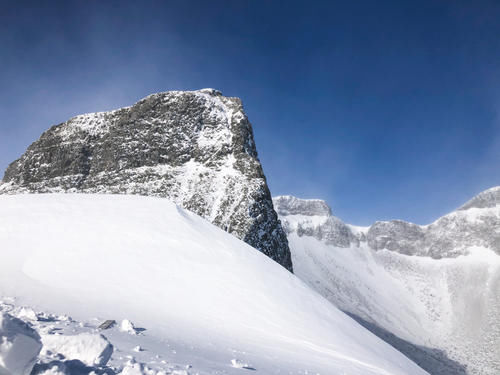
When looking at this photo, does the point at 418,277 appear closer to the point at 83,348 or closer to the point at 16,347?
the point at 83,348

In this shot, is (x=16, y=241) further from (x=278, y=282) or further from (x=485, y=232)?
(x=485, y=232)

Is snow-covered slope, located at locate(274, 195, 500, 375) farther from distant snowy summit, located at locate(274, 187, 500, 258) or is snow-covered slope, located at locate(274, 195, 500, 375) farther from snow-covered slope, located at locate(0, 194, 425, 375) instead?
snow-covered slope, located at locate(0, 194, 425, 375)

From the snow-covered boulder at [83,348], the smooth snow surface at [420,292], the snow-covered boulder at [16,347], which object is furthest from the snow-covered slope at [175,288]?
the smooth snow surface at [420,292]

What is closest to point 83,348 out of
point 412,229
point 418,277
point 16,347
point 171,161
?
point 16,347

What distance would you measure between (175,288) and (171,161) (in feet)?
166

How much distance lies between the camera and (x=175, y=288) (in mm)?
9133

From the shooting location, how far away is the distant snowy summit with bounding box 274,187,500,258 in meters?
149

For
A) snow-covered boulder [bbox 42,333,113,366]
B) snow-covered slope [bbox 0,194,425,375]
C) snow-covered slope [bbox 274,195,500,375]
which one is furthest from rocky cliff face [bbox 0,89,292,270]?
snow-covered slope [bbox 274,195,500,375]

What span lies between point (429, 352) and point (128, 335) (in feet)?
344

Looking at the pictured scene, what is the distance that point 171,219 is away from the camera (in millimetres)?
12398

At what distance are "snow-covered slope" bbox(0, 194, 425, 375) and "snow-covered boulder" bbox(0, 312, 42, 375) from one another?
145cm

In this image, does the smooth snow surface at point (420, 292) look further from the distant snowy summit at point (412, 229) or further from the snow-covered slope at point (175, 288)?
the snow-covered slope at point (175, 288)

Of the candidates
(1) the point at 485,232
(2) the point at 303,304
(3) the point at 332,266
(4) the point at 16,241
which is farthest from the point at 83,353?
(1) the point at 485,232

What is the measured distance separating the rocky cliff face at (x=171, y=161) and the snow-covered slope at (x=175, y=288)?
2957 cm
